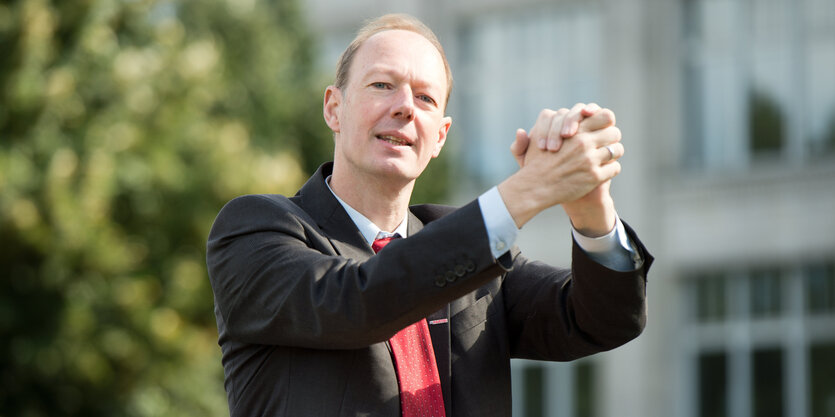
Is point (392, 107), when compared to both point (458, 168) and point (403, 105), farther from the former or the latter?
point (458, 168)

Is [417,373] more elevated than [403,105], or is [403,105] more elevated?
[403,105]

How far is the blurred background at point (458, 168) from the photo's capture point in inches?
392

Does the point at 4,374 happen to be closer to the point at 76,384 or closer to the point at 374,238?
the point at 76,384

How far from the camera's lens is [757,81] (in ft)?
57.3

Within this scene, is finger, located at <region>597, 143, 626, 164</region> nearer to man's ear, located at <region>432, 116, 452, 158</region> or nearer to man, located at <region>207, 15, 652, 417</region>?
man, located at <region>207, 15, 652, 417</region>

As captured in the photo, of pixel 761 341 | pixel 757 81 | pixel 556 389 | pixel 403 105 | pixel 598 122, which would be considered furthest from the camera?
pixel 556 389

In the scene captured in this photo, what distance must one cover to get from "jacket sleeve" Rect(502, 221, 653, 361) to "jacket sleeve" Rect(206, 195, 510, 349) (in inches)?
14.1

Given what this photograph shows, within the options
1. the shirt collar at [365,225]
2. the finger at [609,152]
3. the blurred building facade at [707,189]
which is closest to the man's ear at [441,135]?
the shirt collar at [365,225]

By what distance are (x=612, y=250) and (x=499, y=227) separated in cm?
38

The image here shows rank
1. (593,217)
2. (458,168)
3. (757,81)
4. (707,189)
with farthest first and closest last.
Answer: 1. (458,168)
2. (707,189)
3. (757,81)
4. (593,217)

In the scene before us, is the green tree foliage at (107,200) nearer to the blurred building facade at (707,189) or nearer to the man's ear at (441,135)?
the blurred building facade at (707,189)

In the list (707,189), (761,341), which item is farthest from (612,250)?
(707,189)

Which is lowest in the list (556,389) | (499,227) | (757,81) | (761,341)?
(556,389)

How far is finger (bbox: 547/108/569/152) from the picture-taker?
234cm
